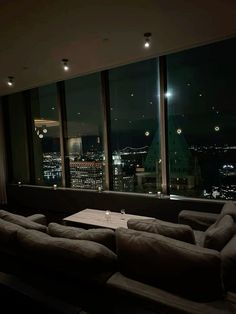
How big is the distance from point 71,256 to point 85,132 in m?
4.00

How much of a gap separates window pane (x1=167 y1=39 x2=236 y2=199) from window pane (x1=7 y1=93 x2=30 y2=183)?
393cm

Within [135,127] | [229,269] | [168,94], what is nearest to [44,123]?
[135,127]

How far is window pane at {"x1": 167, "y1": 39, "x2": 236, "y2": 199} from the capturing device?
12.6ft

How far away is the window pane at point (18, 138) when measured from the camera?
636 centimetres

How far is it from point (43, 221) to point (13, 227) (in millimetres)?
1138

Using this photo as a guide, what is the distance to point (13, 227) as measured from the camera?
1.94m

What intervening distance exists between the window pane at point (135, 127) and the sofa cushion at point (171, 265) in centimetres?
300

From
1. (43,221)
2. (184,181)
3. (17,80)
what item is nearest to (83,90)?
(17,80)

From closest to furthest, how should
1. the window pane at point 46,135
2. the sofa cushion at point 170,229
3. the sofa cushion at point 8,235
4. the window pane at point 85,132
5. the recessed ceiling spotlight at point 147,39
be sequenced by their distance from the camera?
1. the sofa cushion at point 170,229
2. the sofa cushion at point 8,235
3. the recessed ceiling spotlight at point 147,39
4. the window pane at point 85,132
5. the window pane at point 46,135

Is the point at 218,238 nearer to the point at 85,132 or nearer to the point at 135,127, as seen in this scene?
the point at 135,127

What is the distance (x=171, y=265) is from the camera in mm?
1360

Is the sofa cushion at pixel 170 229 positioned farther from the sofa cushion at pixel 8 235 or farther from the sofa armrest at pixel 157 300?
the sofa cushion at pixel 8 235

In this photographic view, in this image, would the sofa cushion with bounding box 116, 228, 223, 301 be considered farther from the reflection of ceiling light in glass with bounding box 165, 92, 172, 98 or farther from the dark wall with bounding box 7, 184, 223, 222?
the reflection of ceiling light in glass with bounding box 165, 92, 172, 98

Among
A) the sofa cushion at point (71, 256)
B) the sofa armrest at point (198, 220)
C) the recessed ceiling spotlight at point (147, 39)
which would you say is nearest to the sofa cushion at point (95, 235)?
the sofa cushion at point (71, 256)
